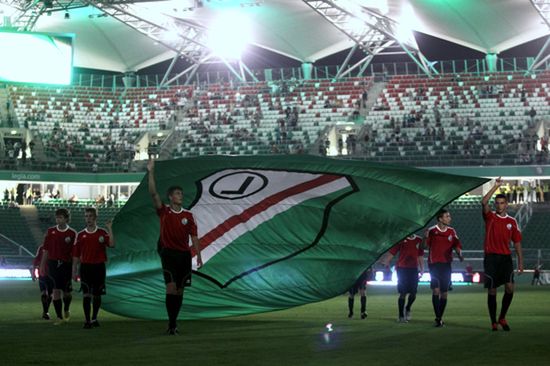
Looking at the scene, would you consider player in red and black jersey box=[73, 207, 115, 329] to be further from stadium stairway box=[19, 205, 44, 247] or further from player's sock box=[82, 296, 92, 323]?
stadium stairway box=[19, 205, 44, 247]

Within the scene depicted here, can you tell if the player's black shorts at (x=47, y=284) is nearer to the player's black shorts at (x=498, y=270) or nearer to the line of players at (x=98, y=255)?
the line of players at (x=98, y=255)

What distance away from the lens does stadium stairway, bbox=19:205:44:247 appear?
48188 mm

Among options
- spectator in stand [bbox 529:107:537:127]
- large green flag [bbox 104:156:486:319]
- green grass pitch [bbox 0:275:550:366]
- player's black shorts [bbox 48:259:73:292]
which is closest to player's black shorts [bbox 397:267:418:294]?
green grass pitch [bbox 0:275:550:366]

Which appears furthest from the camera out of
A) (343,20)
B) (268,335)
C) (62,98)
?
(62,98)

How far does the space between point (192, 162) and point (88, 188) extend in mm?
45672

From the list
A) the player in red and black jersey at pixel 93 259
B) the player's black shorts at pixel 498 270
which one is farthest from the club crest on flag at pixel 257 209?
the player's black shorts at pixel 498 270

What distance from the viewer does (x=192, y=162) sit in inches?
598

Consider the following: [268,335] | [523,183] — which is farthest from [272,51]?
[268,335]

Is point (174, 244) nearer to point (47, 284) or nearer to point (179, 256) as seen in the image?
point (179, 256)

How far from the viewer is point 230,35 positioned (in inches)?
2413

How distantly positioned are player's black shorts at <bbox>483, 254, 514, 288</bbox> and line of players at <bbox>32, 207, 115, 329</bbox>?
206 inches

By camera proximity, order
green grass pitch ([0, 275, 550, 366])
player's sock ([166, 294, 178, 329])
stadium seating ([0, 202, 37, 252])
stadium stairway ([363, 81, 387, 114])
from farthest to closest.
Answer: stadium stairway ([363, 81, 387, 114])
stadium seating ([0, 202, 37, 252])
player's sock ([166, 294, 178, 329])
green grass pitch ([0, 275, 550, 366])

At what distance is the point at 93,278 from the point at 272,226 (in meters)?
2.68

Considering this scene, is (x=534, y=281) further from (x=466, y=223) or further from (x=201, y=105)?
(x=201, y=105)
